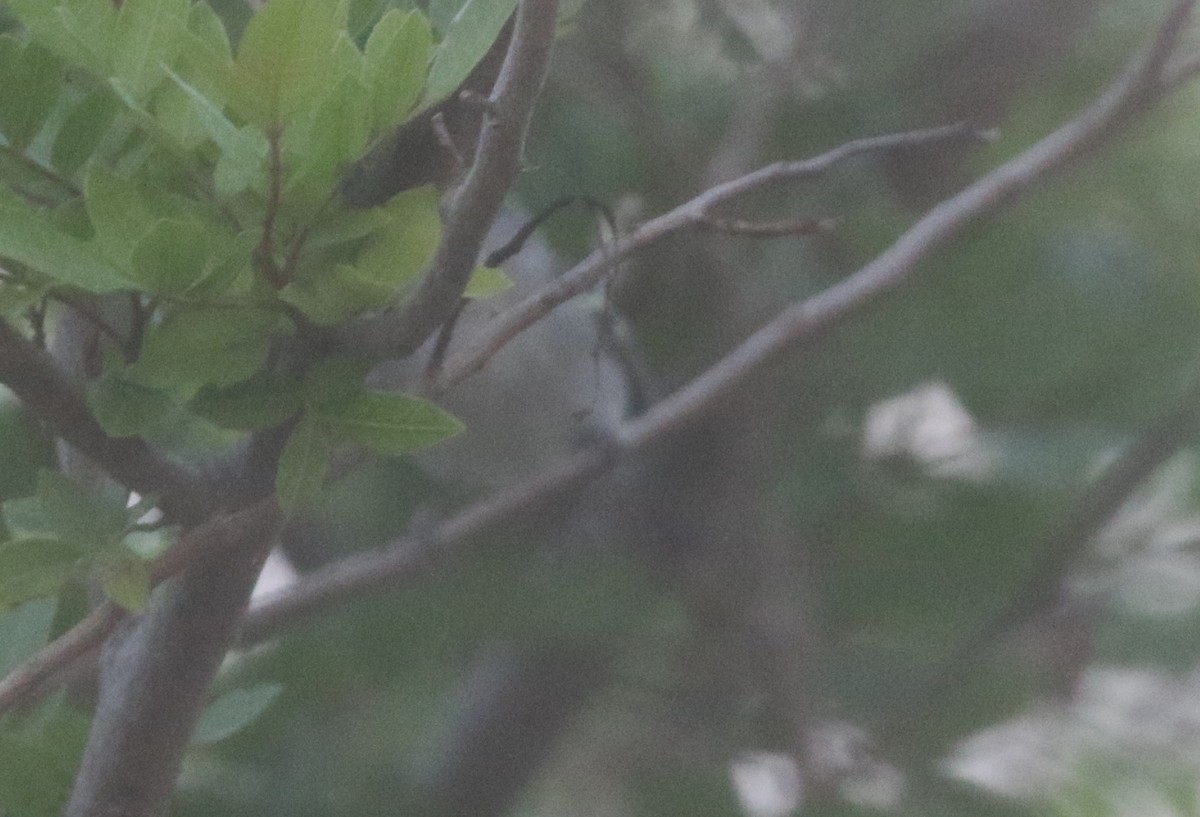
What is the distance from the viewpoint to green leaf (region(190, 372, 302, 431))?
0.85 feet

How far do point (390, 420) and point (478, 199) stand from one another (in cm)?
4

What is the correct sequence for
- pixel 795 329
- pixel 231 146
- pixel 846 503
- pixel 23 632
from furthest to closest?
pixel 846 503 → pixel 795 329 → pixel 23 632 → pixel 231 146

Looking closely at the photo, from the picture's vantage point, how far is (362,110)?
0.22m

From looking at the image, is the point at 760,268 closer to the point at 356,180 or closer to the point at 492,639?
the point at 492,639

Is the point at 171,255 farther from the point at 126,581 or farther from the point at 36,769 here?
the point at 36,769

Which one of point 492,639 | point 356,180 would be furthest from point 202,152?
point 492,639

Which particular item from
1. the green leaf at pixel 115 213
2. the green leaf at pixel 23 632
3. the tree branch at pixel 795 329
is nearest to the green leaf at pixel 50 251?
the green leaf at pixel 115 213

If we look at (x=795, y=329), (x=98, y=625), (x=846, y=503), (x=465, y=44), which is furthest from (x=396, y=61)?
(x=846, y=503)

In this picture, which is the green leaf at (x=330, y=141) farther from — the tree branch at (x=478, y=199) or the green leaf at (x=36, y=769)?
the green leaf at (x=36, y=769)

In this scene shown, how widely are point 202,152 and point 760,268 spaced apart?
1.37ft

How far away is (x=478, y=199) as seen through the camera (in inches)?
9.7

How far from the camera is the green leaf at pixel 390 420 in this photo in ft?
0.83

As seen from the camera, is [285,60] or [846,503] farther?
[846,503]

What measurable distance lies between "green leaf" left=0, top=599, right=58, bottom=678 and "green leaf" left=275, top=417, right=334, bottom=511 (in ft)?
0.30
